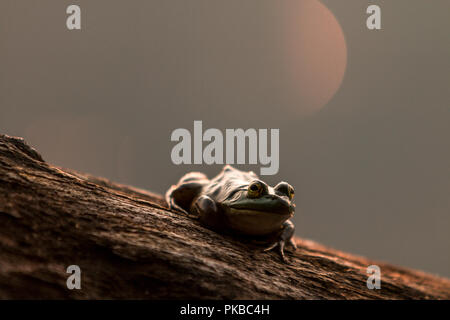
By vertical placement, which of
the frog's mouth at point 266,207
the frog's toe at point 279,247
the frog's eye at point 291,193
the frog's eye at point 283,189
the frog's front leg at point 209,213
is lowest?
the frog's toe at point 279,247

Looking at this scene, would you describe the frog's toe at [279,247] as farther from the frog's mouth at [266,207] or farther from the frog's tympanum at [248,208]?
the frog's mouth at [266,207]

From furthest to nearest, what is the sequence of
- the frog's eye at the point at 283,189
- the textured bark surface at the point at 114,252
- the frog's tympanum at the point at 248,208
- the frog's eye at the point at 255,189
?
1. the frog's eye at the point at 283,189
2. the frog's eye at the point at 255,189
3. the frog's tympanum at the point at 248,208
4. the textured bark surface at the point at 114,252

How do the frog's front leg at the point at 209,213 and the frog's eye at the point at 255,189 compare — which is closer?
the frog's eye at the point at 255,189

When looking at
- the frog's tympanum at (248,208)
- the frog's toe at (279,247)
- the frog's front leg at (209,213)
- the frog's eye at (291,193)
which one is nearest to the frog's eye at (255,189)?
the frog's tympanum at (248,208)

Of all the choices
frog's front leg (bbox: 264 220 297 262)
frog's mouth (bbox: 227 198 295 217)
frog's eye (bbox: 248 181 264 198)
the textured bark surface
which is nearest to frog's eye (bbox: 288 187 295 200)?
frog's mouth (bbox: 227 198 295 217)

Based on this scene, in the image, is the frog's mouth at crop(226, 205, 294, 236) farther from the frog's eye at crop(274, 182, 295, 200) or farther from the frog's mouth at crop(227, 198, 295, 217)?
the frog's eye at crop(274, 182, 295, 200)
